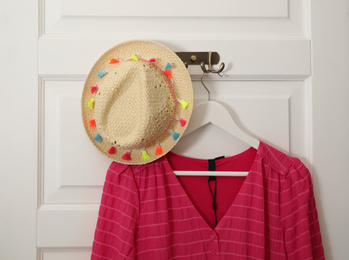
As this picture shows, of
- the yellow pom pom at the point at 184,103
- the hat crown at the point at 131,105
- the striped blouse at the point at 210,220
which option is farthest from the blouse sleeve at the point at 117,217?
the yellow pom pom at the point at 184,103

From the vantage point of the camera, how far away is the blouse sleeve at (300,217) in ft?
2.52

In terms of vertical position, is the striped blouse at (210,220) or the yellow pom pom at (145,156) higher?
the yellow pom pom at (145,156)

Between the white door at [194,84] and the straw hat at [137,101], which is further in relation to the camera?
the white door at [194,84]

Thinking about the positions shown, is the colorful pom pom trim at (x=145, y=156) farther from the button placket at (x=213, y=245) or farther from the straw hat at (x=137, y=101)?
the button placket at (x=213, y=245)

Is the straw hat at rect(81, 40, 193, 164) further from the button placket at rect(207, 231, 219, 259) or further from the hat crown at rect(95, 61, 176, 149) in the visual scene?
the button placket at rect(207, 231, 219, 259)

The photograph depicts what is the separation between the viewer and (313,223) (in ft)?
2.68

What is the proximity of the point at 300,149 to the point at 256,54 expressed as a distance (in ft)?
1.05

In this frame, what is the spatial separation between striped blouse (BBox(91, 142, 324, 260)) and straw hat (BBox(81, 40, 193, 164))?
7cm

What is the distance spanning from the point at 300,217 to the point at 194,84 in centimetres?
48

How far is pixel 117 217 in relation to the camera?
788 millimetres

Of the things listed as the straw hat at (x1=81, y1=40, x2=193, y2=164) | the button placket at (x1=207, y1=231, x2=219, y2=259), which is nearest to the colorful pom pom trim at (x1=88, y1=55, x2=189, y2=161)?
the straw hat at (x1=81, y1=40, x2=193, y2=164)

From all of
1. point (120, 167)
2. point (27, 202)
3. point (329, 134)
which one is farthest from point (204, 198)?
point (27, 202)

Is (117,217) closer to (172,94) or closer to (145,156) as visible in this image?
(145,156)

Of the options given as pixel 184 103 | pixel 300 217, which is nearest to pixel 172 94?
pixel 184 103
